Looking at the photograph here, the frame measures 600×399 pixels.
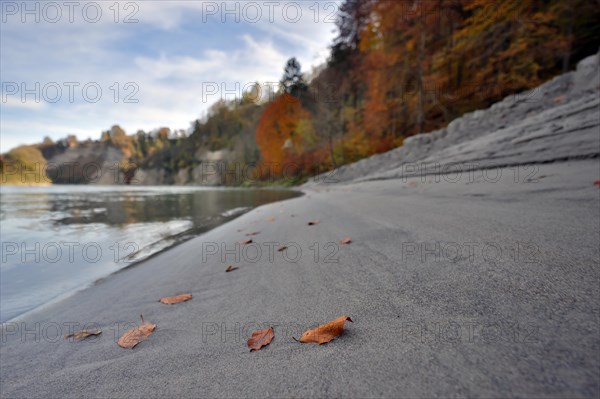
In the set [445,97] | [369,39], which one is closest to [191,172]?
[369,39]

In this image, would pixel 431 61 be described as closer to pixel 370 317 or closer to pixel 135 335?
pixel 370 317

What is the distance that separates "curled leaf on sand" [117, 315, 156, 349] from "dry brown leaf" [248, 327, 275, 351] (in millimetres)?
514

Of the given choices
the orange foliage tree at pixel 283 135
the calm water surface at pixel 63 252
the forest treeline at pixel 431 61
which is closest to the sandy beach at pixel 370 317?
the calm water surface at pixel 63 252

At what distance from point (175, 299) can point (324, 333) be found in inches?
41.0

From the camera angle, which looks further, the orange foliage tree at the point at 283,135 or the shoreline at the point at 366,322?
the orange foliage tree at the point at 283,135

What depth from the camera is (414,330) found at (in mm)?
757

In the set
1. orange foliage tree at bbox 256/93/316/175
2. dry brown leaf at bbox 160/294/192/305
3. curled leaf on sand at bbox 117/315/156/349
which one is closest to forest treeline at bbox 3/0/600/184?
orange foliage tree at bbox 256/93/316/175

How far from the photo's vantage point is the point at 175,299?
1.51 meters

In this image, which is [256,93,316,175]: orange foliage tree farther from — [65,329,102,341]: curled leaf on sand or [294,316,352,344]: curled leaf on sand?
[294,316,352,344]: curled leaf on sand

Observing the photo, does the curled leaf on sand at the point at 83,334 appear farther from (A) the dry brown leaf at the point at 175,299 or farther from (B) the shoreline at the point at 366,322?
(A) the dry brown leaf at the point at 175,299

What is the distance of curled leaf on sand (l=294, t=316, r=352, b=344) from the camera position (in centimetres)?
80

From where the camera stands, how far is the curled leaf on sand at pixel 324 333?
2.62 feet

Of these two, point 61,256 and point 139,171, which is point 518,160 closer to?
point 61,256

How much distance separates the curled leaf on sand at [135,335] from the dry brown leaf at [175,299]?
0.77 ft
